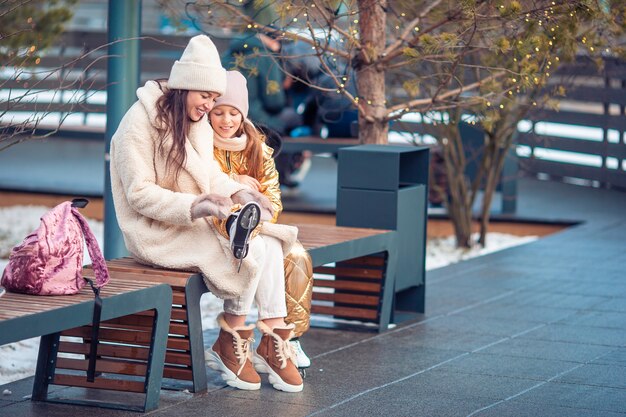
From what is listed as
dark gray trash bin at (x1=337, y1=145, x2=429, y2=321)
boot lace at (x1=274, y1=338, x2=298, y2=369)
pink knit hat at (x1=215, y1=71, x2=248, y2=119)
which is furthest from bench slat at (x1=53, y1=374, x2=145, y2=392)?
dark gray trash bin at (x1=337, y1=145, x2=429, y2=321)

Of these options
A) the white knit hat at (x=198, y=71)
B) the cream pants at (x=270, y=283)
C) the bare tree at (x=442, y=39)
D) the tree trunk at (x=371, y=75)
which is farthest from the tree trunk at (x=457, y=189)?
the white knit hat at (x=198, y=71)

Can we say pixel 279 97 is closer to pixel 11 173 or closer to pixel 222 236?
pixel 11 173

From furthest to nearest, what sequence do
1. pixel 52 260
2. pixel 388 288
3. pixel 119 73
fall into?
pixel 119 73, pixel 388 288, pixel 52 260

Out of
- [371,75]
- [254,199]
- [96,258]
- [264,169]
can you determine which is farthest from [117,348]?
[371,75]

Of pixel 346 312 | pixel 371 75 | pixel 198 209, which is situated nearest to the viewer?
pixel 198 209

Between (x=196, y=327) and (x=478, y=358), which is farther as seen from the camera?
(x=478, y=358)

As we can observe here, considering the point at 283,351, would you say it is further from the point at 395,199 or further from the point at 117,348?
the point at 395,199

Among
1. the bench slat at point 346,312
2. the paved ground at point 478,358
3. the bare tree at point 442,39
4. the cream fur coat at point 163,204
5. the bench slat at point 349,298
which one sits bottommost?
the paved ground at point 478,358

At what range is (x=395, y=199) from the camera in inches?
260

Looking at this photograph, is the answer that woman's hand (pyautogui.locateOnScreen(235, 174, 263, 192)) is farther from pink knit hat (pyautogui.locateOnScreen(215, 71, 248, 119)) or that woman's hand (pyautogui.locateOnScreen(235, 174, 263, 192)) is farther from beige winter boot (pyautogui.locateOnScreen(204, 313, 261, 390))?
beige winter boot (pyautogui.locateOnScreen(204, 313, 261, 390))

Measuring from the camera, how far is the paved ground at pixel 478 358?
16.0ft

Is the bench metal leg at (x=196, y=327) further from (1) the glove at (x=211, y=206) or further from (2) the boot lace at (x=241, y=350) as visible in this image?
(1) the glove at (x=211, y=206)

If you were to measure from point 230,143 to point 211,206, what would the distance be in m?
0.63

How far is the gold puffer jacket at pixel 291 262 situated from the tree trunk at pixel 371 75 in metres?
1.76
